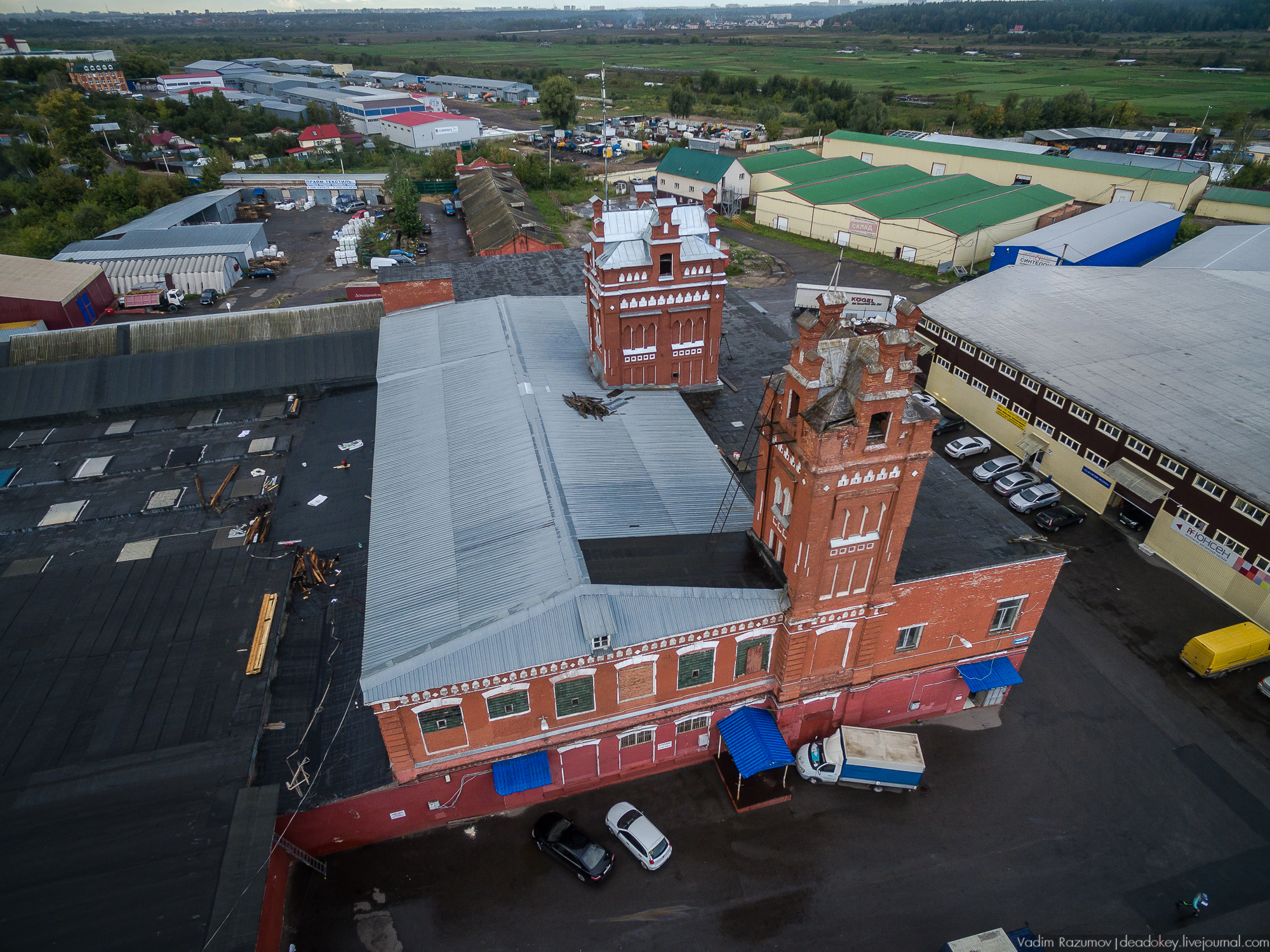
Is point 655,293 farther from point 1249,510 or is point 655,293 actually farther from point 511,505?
point 1249,510

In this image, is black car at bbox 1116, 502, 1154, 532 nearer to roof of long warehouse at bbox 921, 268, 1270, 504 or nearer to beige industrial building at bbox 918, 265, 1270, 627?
beige industrial building at bbox 918, 265, 1270, 627

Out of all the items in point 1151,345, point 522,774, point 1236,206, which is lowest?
point 522,774

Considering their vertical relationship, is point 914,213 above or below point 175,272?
above

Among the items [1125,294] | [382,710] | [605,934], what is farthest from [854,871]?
[1125,294]

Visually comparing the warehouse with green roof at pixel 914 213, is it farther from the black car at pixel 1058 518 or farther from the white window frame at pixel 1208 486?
the white window frame at pixel 1208 486

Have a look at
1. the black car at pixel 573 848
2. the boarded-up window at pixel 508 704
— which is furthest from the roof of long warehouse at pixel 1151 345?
the boarded-up window at pixel 508 704

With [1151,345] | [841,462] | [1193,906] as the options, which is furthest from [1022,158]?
[1193,906]
